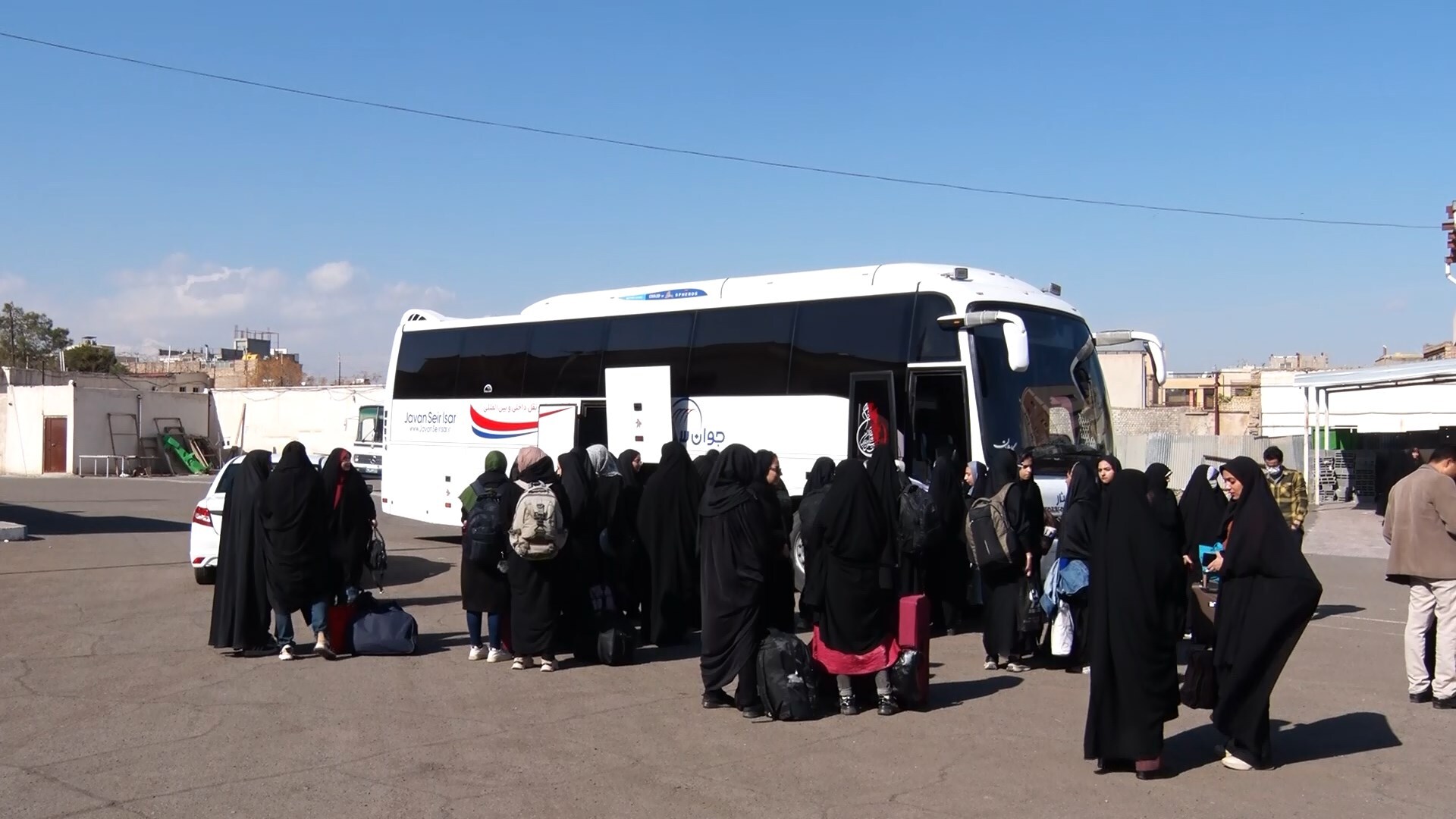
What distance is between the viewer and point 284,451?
9.91 meters

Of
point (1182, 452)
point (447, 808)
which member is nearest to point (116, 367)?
point (1182, 452)

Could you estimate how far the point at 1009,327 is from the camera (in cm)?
1338

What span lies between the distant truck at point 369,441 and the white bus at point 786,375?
17541mm

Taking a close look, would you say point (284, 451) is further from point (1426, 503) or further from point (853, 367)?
point (1426, 503)

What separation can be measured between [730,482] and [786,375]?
6.78 meters

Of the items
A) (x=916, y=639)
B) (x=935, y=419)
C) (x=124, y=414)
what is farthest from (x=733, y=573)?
(x=124, y=414)

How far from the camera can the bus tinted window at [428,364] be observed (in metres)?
20.3

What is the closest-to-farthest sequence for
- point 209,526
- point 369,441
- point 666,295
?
1. point 209,526
2. point 666,295
3. point 369,441

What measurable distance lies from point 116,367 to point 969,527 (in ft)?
292

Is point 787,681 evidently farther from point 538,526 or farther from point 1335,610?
point 1335,610

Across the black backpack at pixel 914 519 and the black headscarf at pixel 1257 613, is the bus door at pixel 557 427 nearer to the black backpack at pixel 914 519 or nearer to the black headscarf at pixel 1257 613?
the black backpack at pixel 914 519

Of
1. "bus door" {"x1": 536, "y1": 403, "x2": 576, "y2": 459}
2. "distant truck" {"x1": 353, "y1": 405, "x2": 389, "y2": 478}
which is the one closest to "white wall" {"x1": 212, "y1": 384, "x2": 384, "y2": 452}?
"distant truck" {"x1": 353, "y1": 405, "x2": 389, "y2": 478}

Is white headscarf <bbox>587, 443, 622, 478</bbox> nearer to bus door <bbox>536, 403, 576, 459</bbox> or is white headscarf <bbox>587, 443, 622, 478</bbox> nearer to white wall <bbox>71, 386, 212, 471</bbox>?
bus door <bbox>536, 403, 576, 459</bbox>

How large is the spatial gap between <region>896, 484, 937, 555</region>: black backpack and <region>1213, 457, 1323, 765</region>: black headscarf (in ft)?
11.5
